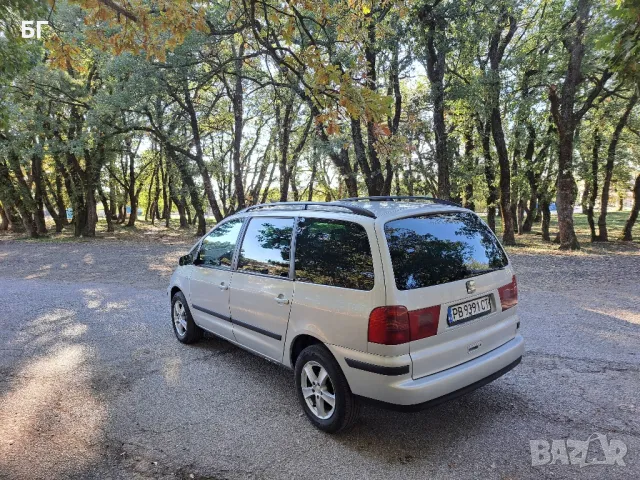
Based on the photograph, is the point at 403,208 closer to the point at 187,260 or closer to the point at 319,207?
the point at 319,207

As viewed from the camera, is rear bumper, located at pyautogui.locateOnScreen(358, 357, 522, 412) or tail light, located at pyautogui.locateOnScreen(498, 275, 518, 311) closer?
rear bumper, located at pyautogui.locateOnScreen(358, 357, 522, 412)

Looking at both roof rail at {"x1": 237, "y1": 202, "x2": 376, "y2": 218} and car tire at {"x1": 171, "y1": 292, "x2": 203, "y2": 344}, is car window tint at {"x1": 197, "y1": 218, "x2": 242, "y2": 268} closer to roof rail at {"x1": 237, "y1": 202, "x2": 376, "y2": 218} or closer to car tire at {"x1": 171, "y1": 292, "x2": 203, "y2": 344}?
roof rail at {"x1": 237, "y1": 202, "x2": 376, "y2": 218}

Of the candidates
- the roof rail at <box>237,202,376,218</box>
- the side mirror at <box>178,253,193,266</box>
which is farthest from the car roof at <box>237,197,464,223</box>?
the side mirror at <box>178,253,193,266</box>

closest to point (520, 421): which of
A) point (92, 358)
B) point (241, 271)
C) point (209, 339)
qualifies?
point (241, 271)

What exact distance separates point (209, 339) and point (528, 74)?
14.8 metres

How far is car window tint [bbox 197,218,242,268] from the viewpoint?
14.2ft

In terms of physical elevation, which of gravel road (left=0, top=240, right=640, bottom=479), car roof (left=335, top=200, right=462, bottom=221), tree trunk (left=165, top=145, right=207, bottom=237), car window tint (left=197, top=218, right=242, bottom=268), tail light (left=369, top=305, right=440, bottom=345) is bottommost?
gravel road (left=0, top=240, right=640, bottom=479)

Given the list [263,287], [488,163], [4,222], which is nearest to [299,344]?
[263,287]

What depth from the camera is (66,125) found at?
1848 centimetres

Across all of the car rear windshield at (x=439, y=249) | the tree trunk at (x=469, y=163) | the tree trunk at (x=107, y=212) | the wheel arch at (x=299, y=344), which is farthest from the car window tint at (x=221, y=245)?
the tree trunk at (x=107, y=212)

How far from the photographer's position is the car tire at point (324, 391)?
2955 mm

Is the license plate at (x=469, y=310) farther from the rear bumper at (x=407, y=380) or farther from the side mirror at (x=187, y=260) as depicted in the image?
the side mirror at (x=187, y=260)

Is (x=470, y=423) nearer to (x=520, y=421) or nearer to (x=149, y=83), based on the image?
(x=520, y=421)

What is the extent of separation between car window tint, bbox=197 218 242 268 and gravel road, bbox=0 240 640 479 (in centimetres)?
116
